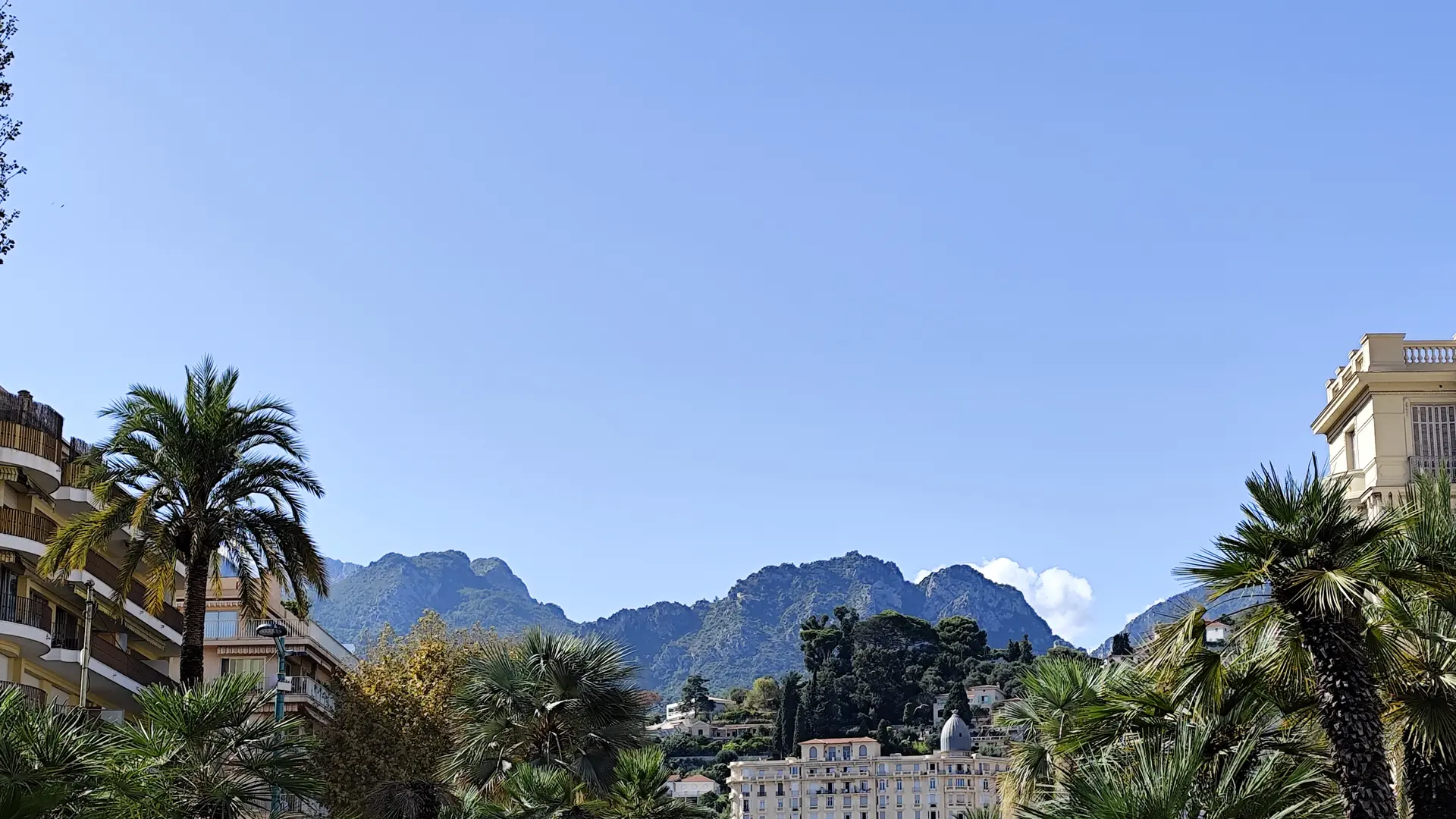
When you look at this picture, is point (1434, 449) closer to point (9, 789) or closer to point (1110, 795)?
point (1110, 795)

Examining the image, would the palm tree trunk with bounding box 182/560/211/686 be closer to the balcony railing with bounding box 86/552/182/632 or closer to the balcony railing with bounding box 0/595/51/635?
the balcony railing with bounding box 0/595/51/635

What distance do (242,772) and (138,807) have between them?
182 centimetres

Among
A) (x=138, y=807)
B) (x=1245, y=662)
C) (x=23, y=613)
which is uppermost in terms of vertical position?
(x=23, y=613)

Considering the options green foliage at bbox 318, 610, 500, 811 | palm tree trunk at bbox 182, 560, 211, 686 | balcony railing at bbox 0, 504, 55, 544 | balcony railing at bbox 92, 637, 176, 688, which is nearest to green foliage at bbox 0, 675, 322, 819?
palm tree trunk at bbox 182, 560, 211, 686

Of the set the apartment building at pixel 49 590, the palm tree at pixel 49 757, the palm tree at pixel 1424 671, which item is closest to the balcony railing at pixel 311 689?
the apartment building at pixel 49 590

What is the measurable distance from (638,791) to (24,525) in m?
13.7

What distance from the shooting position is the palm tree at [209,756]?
21.3 m

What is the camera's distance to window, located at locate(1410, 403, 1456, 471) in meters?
38.5

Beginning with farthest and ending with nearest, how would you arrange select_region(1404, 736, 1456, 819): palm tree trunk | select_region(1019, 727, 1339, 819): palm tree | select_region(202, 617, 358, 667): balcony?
select_region(202, 617, 358, 667): balcony < select_region(1404, 736, 1456, 819): palm tree trunk < select_region(1019, 727, 1339, 819): palm tree

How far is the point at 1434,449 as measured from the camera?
3872 centimetres

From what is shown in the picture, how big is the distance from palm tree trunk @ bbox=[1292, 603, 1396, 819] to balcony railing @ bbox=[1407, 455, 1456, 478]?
812 inches

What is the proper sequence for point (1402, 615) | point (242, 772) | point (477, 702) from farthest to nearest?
point (477, 702) < point (242, 772) < point (1402, 615)

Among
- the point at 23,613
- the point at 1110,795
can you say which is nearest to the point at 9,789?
the point at 1110,795

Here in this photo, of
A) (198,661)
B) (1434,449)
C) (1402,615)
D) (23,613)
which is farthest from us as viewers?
(1434,449)
